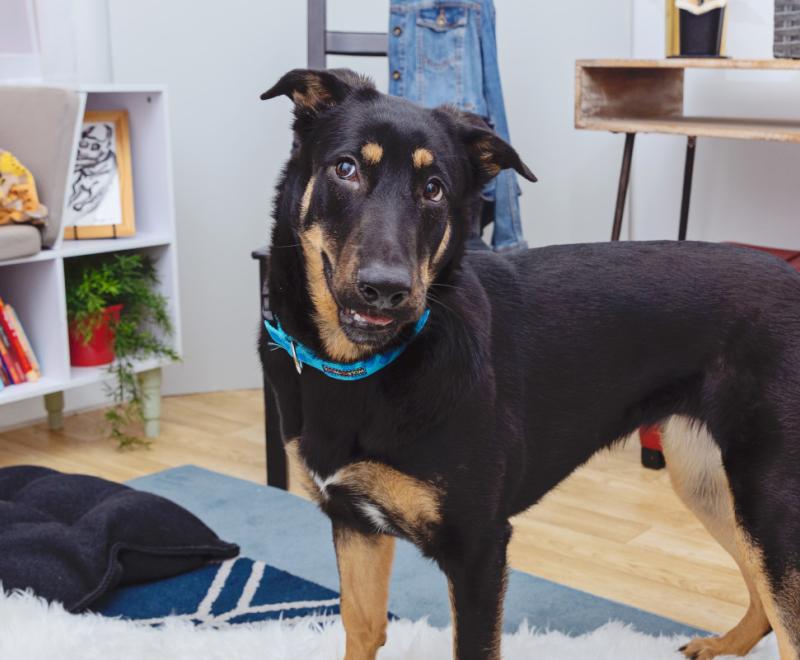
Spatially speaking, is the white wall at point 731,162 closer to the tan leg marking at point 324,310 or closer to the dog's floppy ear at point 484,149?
the dog's floppy ear at point 484,149

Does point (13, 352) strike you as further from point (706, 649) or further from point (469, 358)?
point (706, 649)

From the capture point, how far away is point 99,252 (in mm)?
3383

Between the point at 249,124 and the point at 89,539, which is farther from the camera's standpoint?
the point at 249,124

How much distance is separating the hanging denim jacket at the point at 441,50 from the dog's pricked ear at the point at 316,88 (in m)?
1.25

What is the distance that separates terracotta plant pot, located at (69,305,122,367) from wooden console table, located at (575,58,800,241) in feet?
5.23

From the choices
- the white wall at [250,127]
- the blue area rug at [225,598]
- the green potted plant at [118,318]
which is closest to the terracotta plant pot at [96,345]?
the green potted plant at [118,318]

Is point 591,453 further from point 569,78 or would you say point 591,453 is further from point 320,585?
point 569,78

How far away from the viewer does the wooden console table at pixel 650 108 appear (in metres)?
2.79

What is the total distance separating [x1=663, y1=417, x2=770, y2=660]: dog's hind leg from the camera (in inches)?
74.5

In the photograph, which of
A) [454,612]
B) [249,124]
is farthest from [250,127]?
[454,612]

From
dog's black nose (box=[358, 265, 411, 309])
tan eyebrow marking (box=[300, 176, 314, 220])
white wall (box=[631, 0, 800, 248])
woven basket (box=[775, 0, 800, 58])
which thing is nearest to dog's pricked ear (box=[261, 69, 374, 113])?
tan eyebrow marking (box=[300, 176, 314, 220])

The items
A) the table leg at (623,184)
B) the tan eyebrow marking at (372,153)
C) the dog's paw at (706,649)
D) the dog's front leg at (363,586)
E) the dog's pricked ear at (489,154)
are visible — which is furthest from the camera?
the table leg at (623,184)

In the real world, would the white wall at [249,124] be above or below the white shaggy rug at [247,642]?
above

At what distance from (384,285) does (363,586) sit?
0.67 metres
